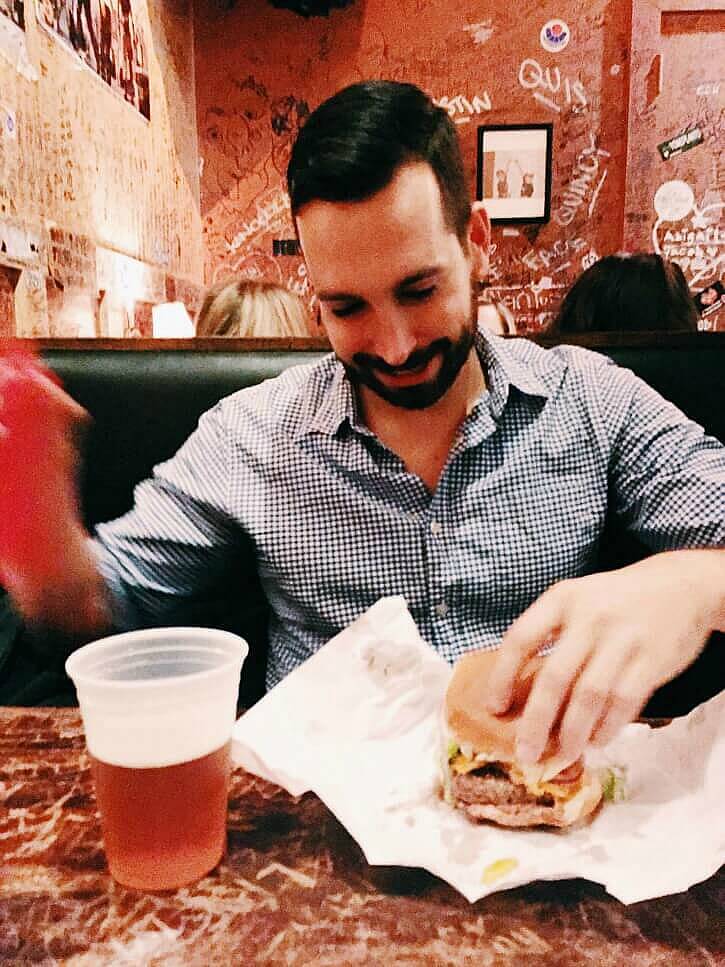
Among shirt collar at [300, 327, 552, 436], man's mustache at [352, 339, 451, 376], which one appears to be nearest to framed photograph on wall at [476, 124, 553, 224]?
shirt collar at [300, 327, 552, 436]

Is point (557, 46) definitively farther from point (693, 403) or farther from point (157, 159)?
point (693, 403)

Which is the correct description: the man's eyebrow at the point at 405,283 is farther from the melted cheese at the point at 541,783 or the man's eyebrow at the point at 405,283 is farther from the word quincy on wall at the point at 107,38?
the word quincy on wall at the point at 107,38

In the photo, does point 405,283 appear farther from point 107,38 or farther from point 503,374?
point 107,38

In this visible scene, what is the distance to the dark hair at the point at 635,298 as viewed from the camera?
2393 mm

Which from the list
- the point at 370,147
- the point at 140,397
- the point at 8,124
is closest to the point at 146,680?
the point at 370,147

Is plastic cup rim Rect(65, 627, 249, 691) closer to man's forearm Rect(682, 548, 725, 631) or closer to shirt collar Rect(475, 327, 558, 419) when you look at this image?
man's forearm Rect(682, 548, 725, 631)

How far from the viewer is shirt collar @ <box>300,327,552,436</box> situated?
1305 mm

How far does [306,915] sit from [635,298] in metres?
2.23

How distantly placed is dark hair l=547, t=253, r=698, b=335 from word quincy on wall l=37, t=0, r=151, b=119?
1.83 meters

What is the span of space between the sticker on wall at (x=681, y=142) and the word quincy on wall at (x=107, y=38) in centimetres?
254

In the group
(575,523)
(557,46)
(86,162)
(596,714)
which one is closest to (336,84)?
(557,46)

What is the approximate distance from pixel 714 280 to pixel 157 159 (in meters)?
2.86

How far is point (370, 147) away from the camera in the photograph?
116cm

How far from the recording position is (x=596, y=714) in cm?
70
